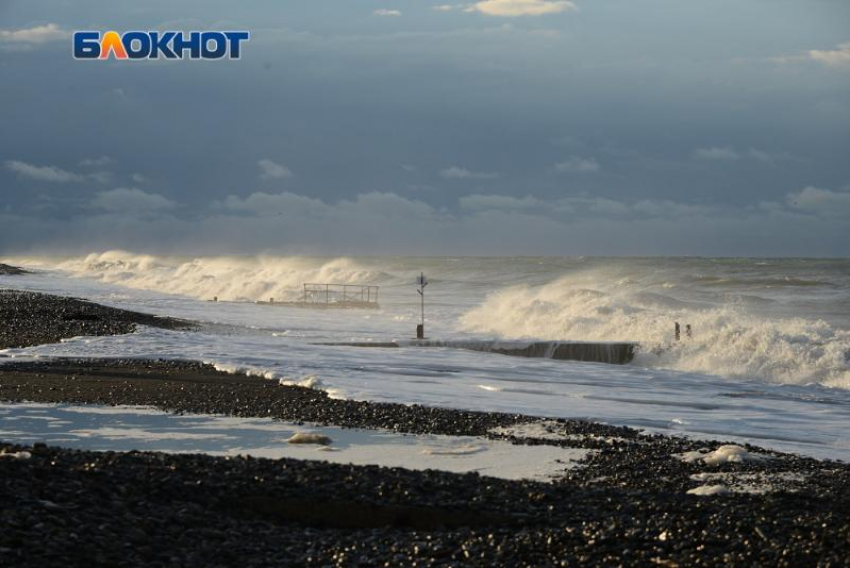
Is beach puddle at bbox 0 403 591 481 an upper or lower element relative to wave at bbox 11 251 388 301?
lower

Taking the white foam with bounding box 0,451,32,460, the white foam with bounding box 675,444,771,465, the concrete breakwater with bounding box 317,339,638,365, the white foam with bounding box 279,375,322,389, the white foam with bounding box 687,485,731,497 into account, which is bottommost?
the white foam with bounding box 687,485,731,497

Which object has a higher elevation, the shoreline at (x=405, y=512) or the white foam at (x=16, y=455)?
the white foam at (x=16, y=455)

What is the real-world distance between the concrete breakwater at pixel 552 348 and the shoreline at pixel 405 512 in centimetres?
1697

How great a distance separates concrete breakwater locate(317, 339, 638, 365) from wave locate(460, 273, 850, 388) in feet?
1.90

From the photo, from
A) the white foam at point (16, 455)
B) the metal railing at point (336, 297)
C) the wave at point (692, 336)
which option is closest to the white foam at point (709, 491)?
the white foam at point (16, 455)

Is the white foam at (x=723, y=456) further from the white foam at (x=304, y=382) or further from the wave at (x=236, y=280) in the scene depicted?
the wave at (x=236, y=280)

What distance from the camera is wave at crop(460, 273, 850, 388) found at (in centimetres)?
2616

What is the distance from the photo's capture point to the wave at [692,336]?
26156mm

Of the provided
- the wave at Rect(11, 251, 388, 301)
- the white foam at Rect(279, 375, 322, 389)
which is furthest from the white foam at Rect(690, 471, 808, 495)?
the wave at Rect(11, 251, 388, 301)

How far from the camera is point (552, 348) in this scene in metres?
29.6

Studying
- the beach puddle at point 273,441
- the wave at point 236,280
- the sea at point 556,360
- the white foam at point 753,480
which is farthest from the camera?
the wave at point 236,280

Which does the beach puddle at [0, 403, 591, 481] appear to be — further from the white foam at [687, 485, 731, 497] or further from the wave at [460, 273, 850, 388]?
the wave at [460, 273, 850, 388]

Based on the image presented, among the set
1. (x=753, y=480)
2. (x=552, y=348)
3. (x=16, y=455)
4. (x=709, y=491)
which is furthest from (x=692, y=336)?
(x=16, y=455)

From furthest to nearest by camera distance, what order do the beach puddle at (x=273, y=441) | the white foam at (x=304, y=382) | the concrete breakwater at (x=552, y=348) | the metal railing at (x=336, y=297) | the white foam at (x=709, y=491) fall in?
the metal railing at (x=336, y=297) → the concrete breakwater at (x=552, y=348) → the white foam at (x=304, y=382) → the beach puddle at (x=273, y=441) → the white foam at (x=709, y=491)
